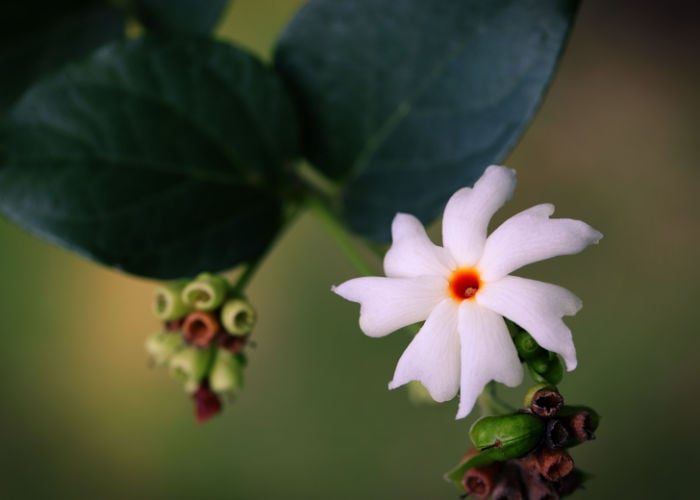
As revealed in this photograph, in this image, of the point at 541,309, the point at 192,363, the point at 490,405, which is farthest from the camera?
the point at 192,363

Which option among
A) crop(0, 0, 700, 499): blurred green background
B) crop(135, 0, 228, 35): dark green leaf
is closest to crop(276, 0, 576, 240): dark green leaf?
crop(135, 0, 228, 35): dark green leaf

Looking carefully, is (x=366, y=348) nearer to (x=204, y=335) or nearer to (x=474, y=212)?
(x=204, y=335)

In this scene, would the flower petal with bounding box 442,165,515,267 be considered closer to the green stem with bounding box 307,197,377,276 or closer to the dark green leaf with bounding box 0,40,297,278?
the green stem with bounding box 307,197,377,276

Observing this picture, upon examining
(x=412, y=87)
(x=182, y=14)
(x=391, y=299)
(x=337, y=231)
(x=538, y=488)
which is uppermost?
(x=182, y=14)

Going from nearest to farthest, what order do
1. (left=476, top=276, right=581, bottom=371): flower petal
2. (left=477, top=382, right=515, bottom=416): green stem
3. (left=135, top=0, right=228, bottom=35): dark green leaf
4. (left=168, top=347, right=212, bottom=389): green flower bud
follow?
(left=476, top=276, right=581, bottom=371): flower petal → (left=477, top=382, right=515, bottom=416): green stem → (left=168, top=347, right=212, bottom=389): green flower bud → (left=135, top=0, right=228, bottom=35): dark green leaf

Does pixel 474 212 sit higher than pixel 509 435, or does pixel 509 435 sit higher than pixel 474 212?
pixel 474 212

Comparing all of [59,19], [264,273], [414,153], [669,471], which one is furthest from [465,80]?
[669,471]

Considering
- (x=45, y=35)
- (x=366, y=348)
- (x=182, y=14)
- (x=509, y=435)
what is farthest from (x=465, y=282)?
(x=366, y=348)

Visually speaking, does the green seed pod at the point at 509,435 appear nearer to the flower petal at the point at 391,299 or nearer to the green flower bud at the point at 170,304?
the flower petal at the point at 391,299
